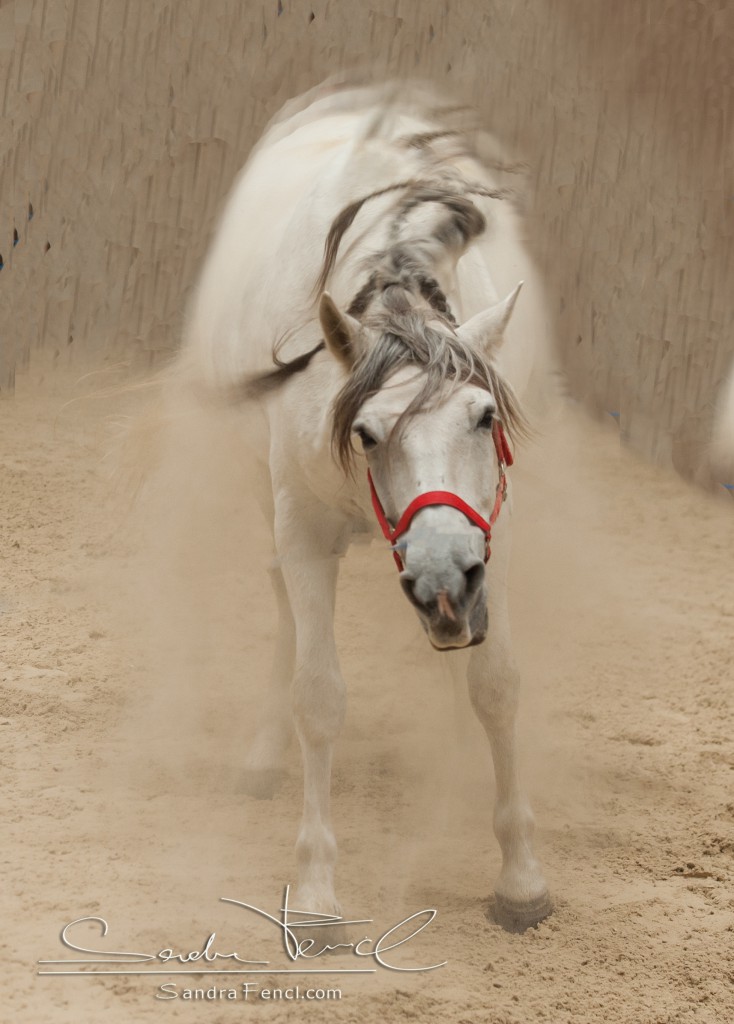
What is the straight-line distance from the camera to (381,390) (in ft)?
A: 7.39

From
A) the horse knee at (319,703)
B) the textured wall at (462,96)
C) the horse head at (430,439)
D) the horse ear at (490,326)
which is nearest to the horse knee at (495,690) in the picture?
the horse knee at (319,703)

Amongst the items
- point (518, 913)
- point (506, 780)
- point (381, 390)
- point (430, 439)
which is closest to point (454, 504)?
point (430, 439)

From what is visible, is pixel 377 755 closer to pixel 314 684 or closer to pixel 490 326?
pixel 314 684

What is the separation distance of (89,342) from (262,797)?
3527mm

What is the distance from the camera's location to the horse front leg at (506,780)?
8.92 feet

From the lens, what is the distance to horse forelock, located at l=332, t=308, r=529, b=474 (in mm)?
2236

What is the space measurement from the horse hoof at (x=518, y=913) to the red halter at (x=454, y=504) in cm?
91

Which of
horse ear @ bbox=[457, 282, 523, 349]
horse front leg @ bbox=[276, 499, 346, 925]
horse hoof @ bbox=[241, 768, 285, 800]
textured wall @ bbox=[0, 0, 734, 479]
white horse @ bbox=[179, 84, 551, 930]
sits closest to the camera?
white horse @ bbox=[179, 84, 551, 930]

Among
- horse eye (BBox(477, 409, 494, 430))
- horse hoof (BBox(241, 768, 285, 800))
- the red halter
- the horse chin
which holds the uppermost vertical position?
horse eye (BBox(477, 409, 494, 430))

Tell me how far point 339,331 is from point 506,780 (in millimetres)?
1126

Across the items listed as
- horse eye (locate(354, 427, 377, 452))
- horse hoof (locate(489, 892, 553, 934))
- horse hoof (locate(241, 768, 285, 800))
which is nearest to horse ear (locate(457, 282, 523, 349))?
horse eye (locate(354, 427, 377, 452))

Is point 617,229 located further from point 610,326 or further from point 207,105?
point 207,105

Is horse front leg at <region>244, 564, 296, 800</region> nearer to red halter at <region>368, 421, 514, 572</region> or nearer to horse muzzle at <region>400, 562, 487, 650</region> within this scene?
red halter at <region>368, 421, 514, 572</region>

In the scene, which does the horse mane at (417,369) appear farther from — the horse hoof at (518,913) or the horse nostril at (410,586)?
the horse hoof at (518,913)
